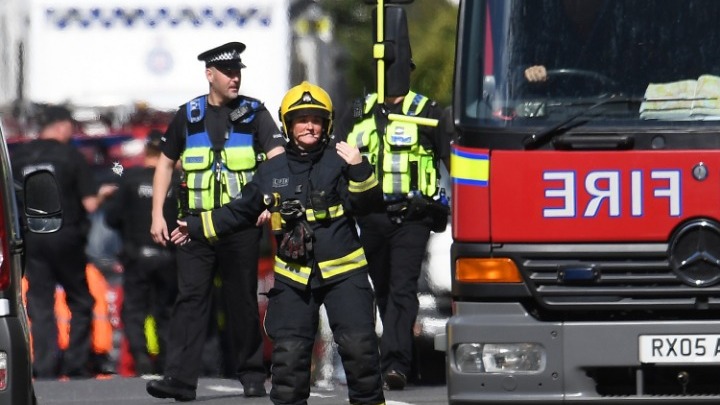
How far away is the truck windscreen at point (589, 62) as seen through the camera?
836cm

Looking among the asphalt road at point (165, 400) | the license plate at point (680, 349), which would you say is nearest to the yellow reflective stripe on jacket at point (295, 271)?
the license plate at point (680, 349)

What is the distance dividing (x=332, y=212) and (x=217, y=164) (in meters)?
2.22

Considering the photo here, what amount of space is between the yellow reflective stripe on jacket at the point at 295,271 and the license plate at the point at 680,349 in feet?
5.91

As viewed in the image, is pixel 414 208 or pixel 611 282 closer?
pixel 611 282

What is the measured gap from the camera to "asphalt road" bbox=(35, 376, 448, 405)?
456 inches

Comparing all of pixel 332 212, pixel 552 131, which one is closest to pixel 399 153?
pixel 332 212

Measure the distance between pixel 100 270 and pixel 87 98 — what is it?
2.50 metres

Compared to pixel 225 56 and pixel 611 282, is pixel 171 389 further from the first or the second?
pixel 611 282

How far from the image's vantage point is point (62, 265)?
46.3 ft

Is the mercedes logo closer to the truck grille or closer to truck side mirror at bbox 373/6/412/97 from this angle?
the truck grille

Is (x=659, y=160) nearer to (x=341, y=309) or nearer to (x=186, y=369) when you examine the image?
(x=341, y=309)

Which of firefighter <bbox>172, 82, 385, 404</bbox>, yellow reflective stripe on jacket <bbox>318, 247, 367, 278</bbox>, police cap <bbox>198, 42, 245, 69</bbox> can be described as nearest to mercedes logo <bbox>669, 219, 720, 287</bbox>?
firefighter <bbox>172, 82, 385, 404</bbox>

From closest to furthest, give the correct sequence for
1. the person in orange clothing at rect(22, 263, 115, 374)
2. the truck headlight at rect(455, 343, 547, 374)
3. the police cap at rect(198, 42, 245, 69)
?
1. the truck headlight at rect(455, 343, 547, 374)
2. the police cap at rect(198, 42, 245, 69)
3. the person in orange clothing at rect(22, 263, 115, 374)

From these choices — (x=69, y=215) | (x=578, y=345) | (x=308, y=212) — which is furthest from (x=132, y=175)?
(x=578, y=345)
